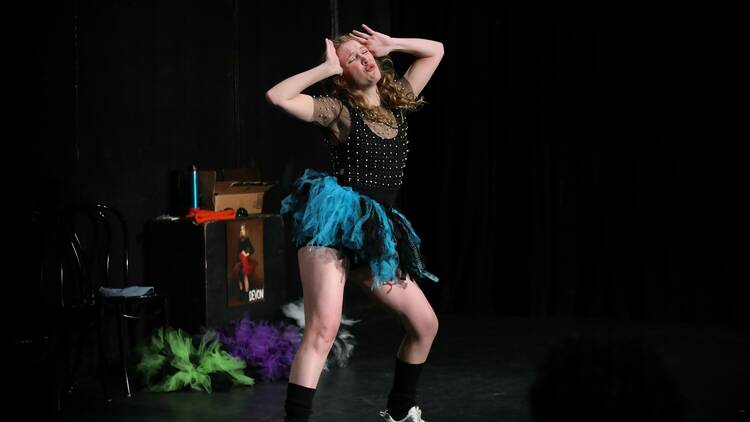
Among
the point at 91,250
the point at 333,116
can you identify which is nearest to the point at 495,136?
the point at 91,250

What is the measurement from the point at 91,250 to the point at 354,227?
6.88 feet

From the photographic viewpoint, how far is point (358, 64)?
133 inches

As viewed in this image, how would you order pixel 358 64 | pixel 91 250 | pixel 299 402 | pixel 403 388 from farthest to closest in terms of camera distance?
1. pixel 91 250
2. pixel 403 388
3. pixel 358 64
4. pixel 299 402

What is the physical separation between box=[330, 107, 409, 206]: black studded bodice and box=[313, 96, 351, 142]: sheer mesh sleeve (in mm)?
21

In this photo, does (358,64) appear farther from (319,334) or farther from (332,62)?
(319,334)

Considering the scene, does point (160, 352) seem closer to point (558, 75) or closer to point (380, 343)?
point (380, 343)

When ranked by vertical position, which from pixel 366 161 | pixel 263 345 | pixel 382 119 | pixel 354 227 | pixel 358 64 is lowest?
pixel 263 345

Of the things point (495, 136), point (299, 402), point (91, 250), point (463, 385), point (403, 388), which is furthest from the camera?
point (495, 136)

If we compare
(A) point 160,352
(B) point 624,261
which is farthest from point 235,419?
(B) point 624,261

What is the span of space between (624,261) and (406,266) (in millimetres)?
3179

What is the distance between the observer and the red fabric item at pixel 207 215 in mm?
4953

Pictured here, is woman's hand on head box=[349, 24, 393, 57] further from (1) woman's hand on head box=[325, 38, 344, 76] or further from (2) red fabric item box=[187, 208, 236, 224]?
(2) red fabric item box=[187, 208, 236, 224]

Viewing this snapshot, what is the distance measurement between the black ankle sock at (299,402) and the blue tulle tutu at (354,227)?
410 millimetres

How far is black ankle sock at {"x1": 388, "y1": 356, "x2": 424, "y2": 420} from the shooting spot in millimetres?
3492
